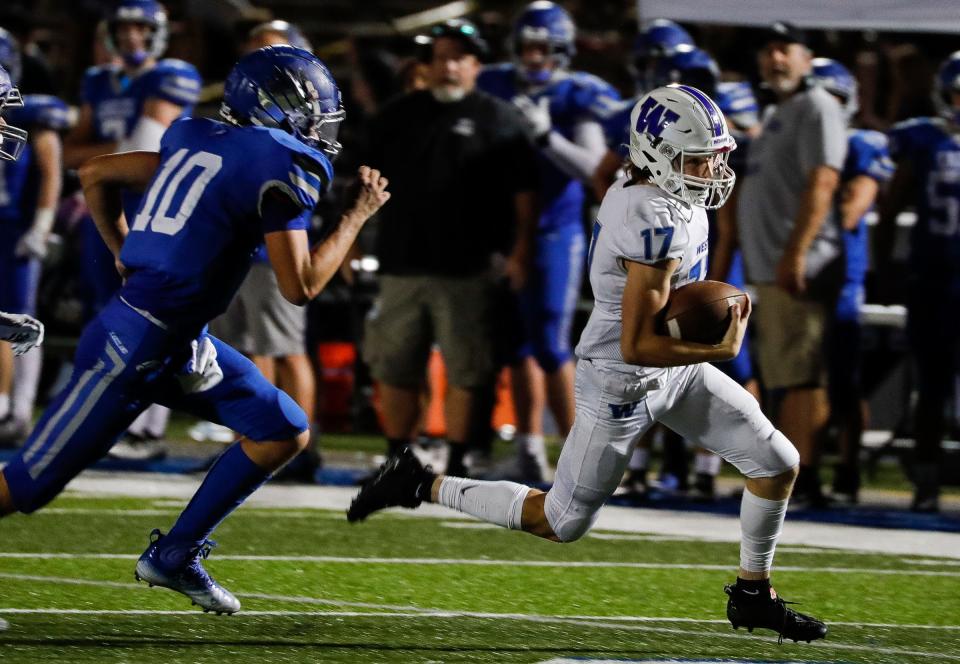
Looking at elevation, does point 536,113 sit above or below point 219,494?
above

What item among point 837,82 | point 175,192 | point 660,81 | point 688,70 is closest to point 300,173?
point 175,192

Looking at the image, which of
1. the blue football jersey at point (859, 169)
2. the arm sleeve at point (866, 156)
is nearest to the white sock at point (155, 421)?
the blue football jersey at point (859, 169)

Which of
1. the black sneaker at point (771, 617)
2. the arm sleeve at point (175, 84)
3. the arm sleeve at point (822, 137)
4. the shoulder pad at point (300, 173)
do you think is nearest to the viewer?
the shoulder pad at point (300, 173)

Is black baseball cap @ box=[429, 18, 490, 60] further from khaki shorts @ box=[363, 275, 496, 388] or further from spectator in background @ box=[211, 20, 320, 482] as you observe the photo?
khaki shorts @ box=[363, 275, 496, 388]

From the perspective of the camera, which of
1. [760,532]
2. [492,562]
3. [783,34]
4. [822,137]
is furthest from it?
[783,34]

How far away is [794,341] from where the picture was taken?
778 cm

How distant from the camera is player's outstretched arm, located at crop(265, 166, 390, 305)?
4.48 m

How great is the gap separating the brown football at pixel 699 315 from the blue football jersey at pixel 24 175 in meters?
5.36

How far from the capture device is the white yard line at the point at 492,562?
5938 millimetres

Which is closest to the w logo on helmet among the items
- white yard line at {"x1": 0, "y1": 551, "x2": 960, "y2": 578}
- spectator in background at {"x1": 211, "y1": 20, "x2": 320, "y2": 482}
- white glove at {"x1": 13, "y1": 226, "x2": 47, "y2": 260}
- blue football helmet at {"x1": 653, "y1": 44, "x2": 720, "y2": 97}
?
white yard line at {"x1": 0, "y1": 551, "x2": 960, "y2": 578}

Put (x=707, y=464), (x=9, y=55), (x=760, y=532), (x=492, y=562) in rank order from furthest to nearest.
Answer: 1. (x=9, y=55)
2. (x=707, y=464)
3. (x=492, y=562)
4. (x=760, y=532)

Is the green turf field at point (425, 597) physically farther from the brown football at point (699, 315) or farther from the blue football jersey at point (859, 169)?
the blue football jersey at point (859, 169)

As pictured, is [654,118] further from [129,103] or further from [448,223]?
[129,103]

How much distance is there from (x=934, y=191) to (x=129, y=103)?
12.1 ft
